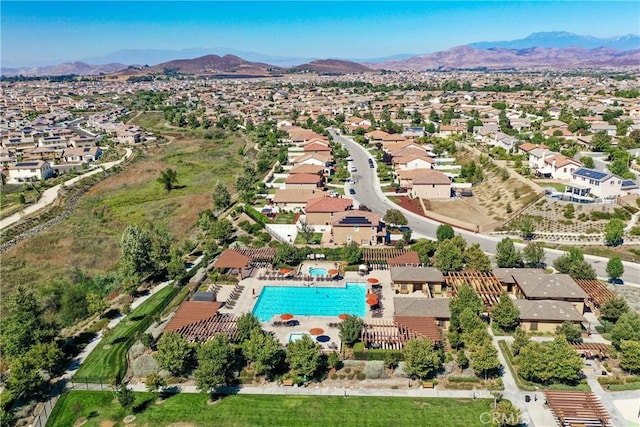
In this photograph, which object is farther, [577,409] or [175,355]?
[175,355]

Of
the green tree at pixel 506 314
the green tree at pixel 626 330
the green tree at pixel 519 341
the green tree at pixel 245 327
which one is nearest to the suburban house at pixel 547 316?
the green tree at pixel 506 314

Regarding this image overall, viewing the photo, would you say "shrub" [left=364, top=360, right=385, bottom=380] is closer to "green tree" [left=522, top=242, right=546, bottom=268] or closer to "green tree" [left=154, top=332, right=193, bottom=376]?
"green tree" [left=154, top=332, right=193, bottom=376]

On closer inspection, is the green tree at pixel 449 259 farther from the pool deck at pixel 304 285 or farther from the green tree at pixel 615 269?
the green tree at pixel 615 269

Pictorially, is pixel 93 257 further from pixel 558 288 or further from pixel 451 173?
pixel 451 173

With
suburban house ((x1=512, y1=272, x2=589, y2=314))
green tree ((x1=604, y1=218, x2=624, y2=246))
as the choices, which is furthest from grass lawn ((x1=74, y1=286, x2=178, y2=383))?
green tree ((x1=604, y1=218, x2=624, y2=246))

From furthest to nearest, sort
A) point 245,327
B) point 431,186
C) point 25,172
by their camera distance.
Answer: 1. point 25,172
2. point 431,186
3. point 245,327

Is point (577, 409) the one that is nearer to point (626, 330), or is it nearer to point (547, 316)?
point (626, 330)

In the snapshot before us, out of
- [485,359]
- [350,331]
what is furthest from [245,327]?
[485,359]
